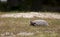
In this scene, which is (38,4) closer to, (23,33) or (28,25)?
(28,25)

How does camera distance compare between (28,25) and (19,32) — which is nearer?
(19,32)

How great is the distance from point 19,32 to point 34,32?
547mm

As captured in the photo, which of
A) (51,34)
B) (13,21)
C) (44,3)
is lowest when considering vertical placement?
(44,3)

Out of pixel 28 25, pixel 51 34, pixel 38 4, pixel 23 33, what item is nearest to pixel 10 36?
pixel 23 33

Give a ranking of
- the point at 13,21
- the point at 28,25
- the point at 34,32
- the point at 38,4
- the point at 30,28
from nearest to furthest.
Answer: the point at 34,32 < the point at 30,28 < the point at 28,25 < the point at 13,21 < the point at 38,4

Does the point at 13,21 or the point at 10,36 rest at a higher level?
the point at 10,36

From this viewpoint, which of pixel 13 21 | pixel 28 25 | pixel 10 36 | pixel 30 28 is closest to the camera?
pixel 10 36

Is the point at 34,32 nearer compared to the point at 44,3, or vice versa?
the point at 34,32

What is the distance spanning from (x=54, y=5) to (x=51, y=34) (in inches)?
448

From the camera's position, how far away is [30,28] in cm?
941

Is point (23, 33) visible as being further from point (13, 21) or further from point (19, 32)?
point (13, 21)

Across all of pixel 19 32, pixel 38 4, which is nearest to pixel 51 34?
pixel 19 32

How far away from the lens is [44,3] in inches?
795

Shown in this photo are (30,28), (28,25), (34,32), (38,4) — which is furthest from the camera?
(38,4)
